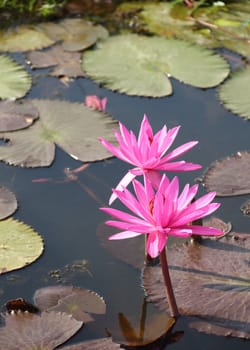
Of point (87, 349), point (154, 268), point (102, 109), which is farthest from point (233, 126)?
point (87, 349)

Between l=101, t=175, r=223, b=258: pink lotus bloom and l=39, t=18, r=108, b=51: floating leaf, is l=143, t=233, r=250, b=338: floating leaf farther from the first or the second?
l=39, t=18, r=108, b=51: floating leaf

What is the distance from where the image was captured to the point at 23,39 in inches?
144

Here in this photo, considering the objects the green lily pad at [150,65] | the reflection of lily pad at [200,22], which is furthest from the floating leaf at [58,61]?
the reflection of lily pad at [200,22]

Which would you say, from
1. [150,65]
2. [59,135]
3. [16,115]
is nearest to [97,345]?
[59,135]

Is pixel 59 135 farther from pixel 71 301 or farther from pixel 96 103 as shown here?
pixel 71 301

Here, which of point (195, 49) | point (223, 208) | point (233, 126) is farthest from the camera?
point (195, 49)

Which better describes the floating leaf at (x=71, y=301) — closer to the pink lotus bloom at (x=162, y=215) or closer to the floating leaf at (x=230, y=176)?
the pink lotus bloom at (x=162, y=215)

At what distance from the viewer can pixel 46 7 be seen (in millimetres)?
3922

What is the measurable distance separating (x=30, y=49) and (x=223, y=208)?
150 cm

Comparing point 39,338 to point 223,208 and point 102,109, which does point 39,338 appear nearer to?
point 223,208

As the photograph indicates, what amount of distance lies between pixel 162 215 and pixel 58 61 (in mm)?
1780

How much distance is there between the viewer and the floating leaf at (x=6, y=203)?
246cm

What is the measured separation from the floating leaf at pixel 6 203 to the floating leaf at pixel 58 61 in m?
0.96

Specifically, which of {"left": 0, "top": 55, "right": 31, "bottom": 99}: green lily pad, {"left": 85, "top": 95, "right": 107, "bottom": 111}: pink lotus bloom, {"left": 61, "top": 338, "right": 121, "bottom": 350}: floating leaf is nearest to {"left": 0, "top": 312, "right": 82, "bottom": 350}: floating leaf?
{"left": 61, "top": 338, "right": 121, "bottom": 350}: floating leaf
